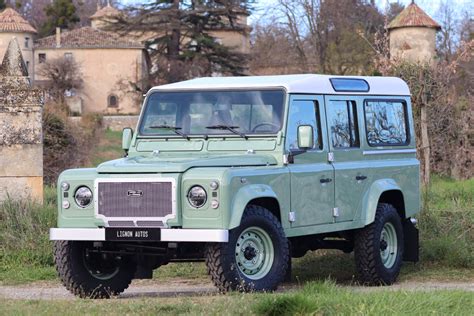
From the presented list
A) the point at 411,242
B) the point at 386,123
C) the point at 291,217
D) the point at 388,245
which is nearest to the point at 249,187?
the point at 291,217

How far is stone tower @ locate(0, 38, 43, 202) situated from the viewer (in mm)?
17047

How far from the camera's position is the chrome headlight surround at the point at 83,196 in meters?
11.0

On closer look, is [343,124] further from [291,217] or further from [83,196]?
[83,196]

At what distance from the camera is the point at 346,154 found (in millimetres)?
12812

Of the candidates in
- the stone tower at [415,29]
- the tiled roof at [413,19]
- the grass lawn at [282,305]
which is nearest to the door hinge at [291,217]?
the grass lawn at [282,305]

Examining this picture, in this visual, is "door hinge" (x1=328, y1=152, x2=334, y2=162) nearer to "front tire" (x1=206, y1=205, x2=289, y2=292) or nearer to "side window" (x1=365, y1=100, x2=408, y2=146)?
"side window" (x1=365, y1=100, x2=408, y2=146)

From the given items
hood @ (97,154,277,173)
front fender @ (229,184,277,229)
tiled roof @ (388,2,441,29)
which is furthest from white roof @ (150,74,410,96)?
tiled roof @ (388,2,441,29)

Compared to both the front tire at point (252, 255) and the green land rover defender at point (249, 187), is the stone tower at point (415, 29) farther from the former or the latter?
the front tire at point (252, 255)

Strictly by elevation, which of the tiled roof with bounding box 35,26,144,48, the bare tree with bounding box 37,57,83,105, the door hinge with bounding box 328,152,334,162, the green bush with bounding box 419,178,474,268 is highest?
the tiled roof with bounding box 35,26,144,48

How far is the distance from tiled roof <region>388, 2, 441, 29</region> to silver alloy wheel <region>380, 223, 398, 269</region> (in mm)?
52568

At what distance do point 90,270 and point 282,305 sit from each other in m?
3.11

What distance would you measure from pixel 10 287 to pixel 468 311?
5.96 metres

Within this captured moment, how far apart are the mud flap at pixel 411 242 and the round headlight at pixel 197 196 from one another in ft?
13.6

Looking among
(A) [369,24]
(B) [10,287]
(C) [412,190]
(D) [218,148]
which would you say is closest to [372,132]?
(C) [412,190]
